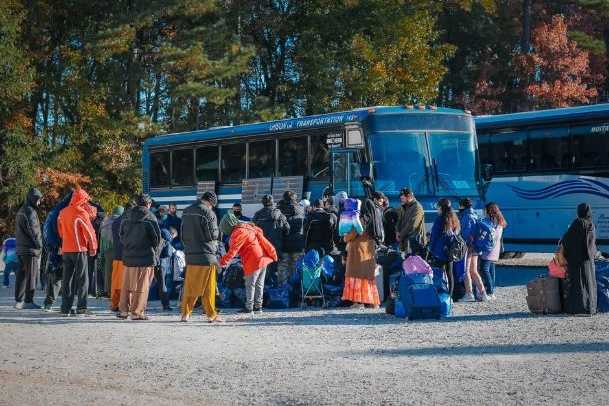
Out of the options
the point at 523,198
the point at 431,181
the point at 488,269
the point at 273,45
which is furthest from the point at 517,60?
the point at 488,269

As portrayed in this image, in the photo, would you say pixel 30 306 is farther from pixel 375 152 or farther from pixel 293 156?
pixel 293 156

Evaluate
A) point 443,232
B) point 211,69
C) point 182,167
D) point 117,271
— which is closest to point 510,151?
point 182,167

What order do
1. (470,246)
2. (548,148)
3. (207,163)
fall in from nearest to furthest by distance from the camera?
(470,246) → (548,148) → (207,163)

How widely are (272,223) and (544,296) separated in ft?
14.8

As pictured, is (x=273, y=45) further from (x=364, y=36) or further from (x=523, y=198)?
(x=523, y=198)

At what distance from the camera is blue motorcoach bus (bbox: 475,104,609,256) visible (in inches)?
933

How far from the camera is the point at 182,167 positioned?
1147 inches

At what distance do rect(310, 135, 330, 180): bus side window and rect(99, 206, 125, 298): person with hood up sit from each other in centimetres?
628

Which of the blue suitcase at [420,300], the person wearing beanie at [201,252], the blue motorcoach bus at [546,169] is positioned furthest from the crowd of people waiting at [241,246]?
the blue motorcoach bus at [546,169]

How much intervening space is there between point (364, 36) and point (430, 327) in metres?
30.9

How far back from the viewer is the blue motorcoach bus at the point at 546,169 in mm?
23688

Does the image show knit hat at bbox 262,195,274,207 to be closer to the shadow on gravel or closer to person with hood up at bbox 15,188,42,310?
person with hood up at bbox 15,188,42,310

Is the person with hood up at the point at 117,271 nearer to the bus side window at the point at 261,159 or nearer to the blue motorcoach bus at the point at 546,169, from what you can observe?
the bus side window at the point at 261,159

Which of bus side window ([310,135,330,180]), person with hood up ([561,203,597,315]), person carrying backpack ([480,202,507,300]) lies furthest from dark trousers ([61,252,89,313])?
bus side window ([310,135,330,180])
